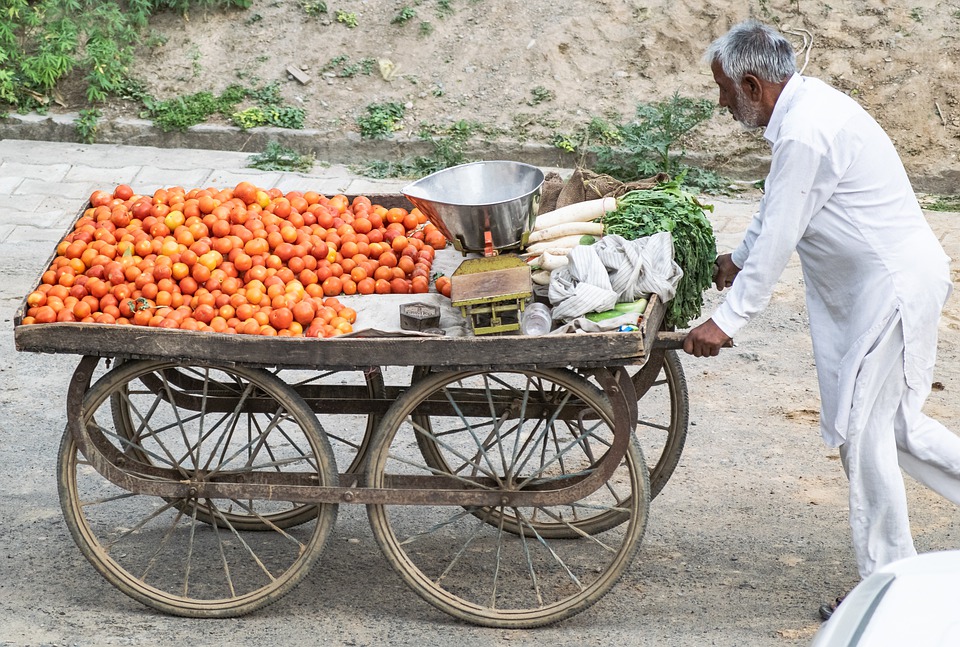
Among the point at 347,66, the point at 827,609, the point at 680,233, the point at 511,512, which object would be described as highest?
the point at 680,233

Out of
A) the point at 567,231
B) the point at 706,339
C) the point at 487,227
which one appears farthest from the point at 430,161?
the point at 706,339

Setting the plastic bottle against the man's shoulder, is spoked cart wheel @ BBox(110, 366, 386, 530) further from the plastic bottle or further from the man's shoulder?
the man's shoulder

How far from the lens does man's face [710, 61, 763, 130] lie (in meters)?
3.42

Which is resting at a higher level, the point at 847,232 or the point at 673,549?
the point at 847,232

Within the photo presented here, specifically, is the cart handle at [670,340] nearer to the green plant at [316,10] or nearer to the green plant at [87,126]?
the green plant at [87,126]

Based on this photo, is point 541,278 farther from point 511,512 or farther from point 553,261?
point 511,512

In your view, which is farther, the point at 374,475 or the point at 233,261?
the point at 233,261

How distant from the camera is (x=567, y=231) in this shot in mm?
3869

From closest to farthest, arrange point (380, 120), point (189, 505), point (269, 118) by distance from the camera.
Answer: point (189, 505) < point (380, 120) < point (269, 118)

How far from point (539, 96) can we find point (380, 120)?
1.34 metres

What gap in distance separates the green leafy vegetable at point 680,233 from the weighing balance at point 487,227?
37 centimetres

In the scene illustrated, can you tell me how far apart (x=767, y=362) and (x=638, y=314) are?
2606 millimetres

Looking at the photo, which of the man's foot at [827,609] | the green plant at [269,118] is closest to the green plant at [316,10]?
the green plant at [269,118]

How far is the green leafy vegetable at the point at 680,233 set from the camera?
3.69 m
